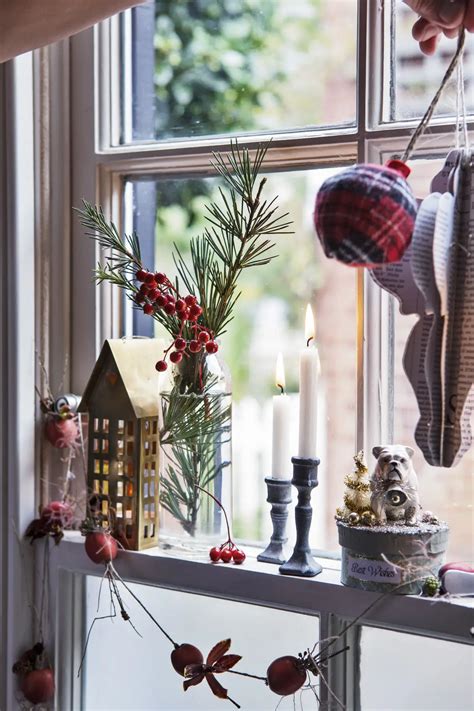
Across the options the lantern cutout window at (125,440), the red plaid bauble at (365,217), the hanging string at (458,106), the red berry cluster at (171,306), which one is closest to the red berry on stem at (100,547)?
the lantern cutout window at (125,440)

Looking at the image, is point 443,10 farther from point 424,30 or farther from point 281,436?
point 281,436

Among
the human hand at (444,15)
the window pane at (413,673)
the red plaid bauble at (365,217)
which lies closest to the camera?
the red plaid bauble at (365,217)

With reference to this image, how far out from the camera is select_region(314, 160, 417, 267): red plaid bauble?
763 millimetres

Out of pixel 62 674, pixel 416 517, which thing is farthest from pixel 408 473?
pixel 62 674

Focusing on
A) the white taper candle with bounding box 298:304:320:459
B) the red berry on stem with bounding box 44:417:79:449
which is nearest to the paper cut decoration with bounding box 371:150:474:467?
→ the white taper candle with bounding box 298:304:320:459

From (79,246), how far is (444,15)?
2.04 ft

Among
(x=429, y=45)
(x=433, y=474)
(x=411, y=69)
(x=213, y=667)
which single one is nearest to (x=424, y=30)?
(x=429, y=45)

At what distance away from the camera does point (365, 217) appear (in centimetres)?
76

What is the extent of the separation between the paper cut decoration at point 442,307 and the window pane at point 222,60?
1.27ft

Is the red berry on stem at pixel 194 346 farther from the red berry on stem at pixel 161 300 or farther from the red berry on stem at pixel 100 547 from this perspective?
the red berry on stem at pixel 100 547

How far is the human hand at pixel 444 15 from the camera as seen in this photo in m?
0.89

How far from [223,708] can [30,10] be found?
36.3 inches

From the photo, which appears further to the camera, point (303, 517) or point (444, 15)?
point (303, 517)

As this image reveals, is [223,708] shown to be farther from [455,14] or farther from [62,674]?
[455,14]
